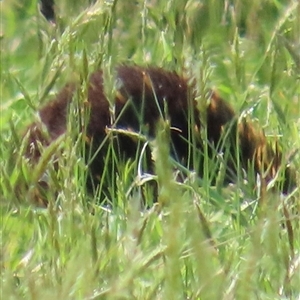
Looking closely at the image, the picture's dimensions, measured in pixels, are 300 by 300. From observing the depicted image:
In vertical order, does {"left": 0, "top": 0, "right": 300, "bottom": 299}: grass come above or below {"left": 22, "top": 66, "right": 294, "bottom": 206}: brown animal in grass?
above

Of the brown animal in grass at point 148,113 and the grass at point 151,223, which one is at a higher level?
the grass at point 151,223

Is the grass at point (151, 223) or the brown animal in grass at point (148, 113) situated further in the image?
the brown animal in grass at point (148, 113)

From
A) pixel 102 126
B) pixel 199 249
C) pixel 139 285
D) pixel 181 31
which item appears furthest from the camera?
pixel 102 126

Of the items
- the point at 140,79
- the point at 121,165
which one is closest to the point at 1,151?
the point at 121,165

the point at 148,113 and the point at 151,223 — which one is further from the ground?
the point at 151,223

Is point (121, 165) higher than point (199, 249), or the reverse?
point (199, 249)

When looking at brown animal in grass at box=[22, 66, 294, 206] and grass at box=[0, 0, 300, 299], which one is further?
brown animal in grass at box=[22, 66, 294, 206]

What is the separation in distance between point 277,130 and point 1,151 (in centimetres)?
79

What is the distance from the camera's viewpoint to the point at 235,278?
1231mm

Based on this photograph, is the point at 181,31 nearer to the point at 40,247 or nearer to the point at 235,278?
the point at 40,247

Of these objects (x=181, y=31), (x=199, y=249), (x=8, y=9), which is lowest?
(x=8, y=9)

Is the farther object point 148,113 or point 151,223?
point 148,113

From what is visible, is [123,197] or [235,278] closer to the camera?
[235,278]

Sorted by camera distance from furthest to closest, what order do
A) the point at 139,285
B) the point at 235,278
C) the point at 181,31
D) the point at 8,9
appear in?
the point at 8,9 < the point at 181,31 < the point at 139,285 < the point at 235,278
